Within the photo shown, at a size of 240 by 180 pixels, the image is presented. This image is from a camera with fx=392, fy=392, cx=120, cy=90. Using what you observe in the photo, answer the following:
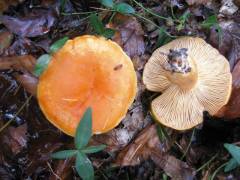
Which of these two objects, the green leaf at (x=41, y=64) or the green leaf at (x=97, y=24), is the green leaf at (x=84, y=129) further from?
the green leaf at (x=97, y=24)

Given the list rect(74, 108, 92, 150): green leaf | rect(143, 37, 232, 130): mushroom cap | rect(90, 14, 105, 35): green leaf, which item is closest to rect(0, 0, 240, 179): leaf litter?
rect(143, 37, 232, 130): mushroom cap

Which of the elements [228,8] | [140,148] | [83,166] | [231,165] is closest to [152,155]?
[140,148]

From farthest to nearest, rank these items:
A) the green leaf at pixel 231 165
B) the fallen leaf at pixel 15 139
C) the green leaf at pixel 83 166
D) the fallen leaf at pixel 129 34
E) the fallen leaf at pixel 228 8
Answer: the fallen leaf at pixel 228 8, the fallen leaf at pixel 129 34, the fallen leaf at pixel 15 139, the green leaf at pixel 231 165, the green leaf at pixel 83 166

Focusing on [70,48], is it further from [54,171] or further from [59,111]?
[54,171]

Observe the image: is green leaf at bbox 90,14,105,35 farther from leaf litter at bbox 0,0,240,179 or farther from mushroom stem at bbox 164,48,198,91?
mushroom stem at bbox 164,48,198,91

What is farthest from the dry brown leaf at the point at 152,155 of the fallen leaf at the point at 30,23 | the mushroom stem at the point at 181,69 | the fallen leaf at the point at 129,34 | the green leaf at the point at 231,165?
the fallen leaf at the point at 30,23
